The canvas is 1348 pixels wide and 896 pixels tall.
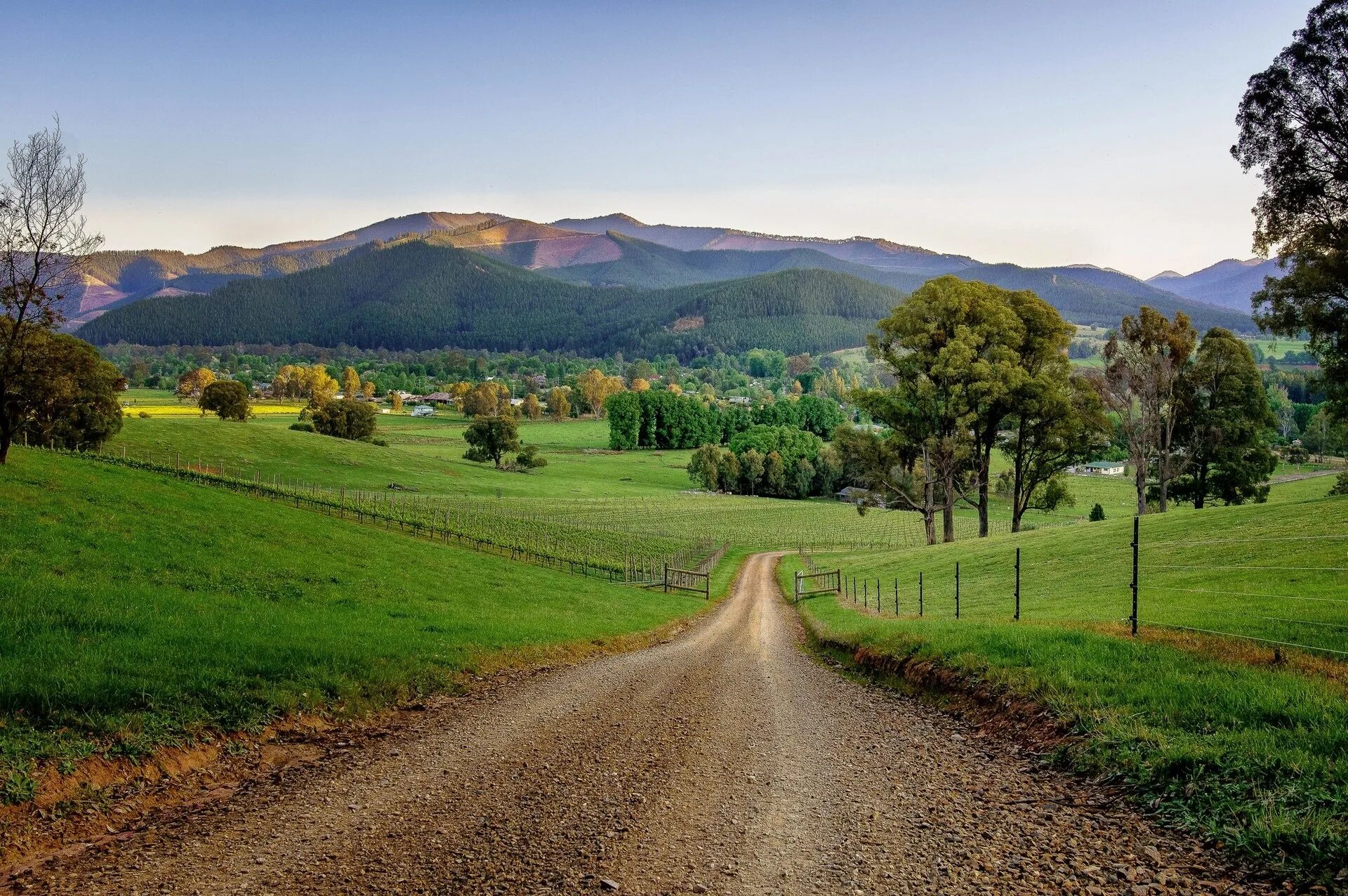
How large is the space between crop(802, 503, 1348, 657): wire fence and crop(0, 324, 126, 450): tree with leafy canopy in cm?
2962

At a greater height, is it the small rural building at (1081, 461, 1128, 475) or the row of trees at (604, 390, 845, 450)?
the row of trees at (604, 390, 845, 450)

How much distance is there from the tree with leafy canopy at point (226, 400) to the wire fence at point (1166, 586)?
105 meters

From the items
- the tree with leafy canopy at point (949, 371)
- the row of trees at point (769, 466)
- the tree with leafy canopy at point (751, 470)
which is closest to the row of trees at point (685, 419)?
the row of trees at point (769, 466)

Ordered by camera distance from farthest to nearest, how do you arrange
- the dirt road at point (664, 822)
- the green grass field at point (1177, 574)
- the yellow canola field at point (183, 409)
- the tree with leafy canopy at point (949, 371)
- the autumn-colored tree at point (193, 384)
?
1. the autumn-colored tree at point (193, 384)
2. the yellow canola field at point (183, 409)
3. the tree with leafy canopy at point (949, 371)
4. the green grass field at point (1177, 574)
5. the dirt road at point (664, 822)

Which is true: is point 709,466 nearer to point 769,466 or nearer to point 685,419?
point 769,466

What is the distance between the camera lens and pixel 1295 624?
12961 millimetres

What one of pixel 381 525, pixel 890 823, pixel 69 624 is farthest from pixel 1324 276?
pixel 381 525

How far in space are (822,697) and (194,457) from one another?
3196 inches

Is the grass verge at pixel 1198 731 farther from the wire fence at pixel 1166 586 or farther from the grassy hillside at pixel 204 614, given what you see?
the grassy hillside at pixel 204 614

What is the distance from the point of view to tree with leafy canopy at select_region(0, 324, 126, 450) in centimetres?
2673

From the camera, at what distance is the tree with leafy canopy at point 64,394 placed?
26.7 m

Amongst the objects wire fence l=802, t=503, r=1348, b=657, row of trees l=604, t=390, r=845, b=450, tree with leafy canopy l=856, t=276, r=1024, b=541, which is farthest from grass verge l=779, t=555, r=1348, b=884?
row of trees l=604, t=390, r=845, b=450

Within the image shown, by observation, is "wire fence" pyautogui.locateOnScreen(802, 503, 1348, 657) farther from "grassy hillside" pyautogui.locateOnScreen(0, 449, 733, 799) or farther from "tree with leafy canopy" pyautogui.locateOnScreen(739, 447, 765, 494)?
"tree with leafy canopy" pyautogui.locateOnScreen(739, 447, 765, 494)

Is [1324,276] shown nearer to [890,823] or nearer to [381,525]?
[890,823]
